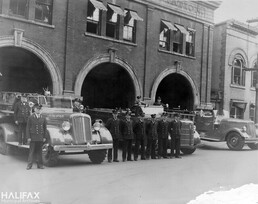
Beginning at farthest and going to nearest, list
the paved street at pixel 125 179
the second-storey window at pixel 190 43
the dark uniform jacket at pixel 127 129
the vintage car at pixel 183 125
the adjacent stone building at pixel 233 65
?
the adjacent stone building at pixel 233 65, the second-storey window at pixel 190 43, the vintage car at pixel 183 125, the dark uniform jacket at pixel 127 129, the paved street at pixel 125 179

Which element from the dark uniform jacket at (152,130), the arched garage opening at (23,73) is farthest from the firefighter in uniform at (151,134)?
the arched garage opening at (23,73)

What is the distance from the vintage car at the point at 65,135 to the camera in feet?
25.4

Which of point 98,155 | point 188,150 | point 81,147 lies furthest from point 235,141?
point 81,147

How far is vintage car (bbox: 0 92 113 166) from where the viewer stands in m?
7.73

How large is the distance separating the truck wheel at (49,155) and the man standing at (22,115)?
813 millimetres

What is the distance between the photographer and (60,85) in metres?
13.7

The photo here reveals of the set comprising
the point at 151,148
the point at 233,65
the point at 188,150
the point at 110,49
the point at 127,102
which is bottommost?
the point at 188,150

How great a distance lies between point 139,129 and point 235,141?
519 cm

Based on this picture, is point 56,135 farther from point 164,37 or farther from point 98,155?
point 164,37

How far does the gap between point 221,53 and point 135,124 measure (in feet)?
39.7

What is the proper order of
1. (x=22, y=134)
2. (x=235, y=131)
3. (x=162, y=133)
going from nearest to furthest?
(x=22, y=134), (x=162, y=133), (x=235, y=131)

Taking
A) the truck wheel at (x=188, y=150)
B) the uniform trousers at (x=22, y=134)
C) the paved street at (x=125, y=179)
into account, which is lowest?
the paved street at (x=125, y=179)

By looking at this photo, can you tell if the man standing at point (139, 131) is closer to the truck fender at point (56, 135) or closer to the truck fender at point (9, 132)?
the truck fender at point (56, 135)

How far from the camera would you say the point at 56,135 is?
7.71 metres
